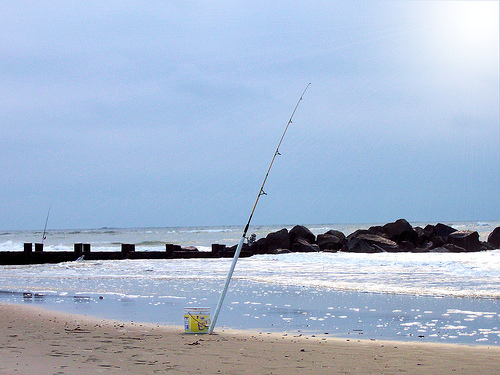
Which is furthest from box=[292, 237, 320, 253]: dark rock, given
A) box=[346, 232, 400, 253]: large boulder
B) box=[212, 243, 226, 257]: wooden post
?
box=[212, 243, 226, 257]: wooden post

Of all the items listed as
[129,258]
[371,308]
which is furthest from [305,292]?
[129,258]

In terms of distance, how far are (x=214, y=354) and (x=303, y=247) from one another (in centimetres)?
2004

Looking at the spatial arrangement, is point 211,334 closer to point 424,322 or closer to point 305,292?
point 424,322

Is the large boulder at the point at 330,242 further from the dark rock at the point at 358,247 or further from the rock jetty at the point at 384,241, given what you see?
the dark rock at the point at 358,247

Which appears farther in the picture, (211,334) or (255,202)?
(255,202)

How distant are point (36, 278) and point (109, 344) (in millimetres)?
10989

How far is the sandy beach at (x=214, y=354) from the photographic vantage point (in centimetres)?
484

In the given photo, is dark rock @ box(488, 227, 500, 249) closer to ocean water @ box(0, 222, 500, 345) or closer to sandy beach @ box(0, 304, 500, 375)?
ocean water @ box(0, 222, 500, 345)

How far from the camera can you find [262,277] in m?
15.2

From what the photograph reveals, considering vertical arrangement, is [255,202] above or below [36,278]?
above

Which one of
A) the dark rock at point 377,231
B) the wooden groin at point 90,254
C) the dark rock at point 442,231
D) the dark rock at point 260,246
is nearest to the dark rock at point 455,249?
the dark rock at point 442,231

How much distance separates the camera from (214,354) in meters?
5.48

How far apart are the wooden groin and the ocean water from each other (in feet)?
10.8

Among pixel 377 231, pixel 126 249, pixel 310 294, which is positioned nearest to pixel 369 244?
pixel 377 231
